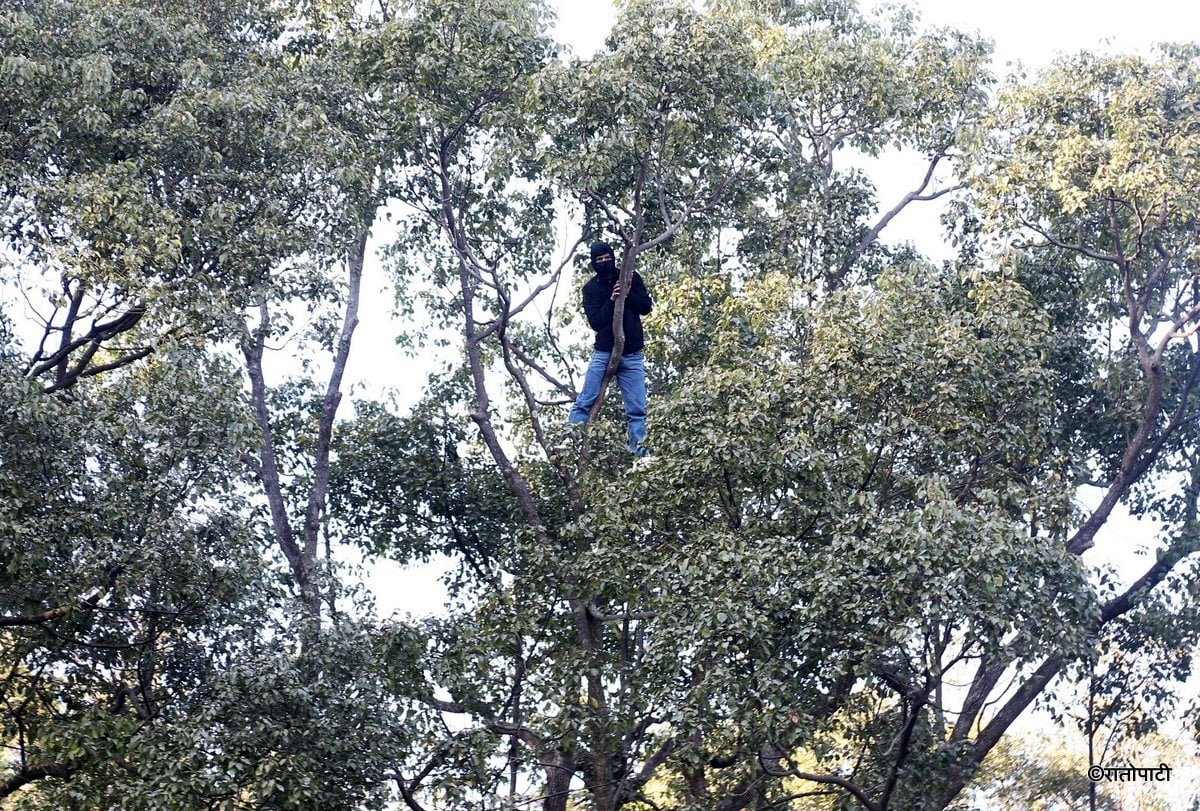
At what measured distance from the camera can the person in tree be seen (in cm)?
1080

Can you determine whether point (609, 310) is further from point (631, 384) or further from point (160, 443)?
point (160, 443)

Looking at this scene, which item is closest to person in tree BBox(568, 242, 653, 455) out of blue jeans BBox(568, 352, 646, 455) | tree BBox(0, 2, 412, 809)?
blue jeans BBox(568, 352, 646, 455)

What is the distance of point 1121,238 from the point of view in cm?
1262

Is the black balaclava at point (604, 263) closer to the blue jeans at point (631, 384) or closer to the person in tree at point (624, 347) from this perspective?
the person in tree at point (624, 347)

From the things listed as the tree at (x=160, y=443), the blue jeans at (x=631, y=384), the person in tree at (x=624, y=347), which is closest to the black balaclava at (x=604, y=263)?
the person in tree at (x=624, y=347)

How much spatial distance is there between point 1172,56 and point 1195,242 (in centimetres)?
176

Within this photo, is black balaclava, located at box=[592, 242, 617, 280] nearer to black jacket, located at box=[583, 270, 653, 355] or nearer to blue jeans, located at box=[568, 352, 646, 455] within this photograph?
black jacket, located at box=[583, 270, 653, 355]

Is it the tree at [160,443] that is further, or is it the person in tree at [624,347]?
the person in tree at [624,347]

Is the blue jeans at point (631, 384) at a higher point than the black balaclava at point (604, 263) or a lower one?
lower

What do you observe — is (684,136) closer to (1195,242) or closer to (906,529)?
(906,529)

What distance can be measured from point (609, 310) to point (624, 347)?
1.32 ft

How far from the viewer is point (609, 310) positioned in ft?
36.1

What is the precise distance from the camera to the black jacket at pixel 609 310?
10.8 m

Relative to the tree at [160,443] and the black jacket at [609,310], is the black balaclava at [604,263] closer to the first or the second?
the black jacket at [609,310]
